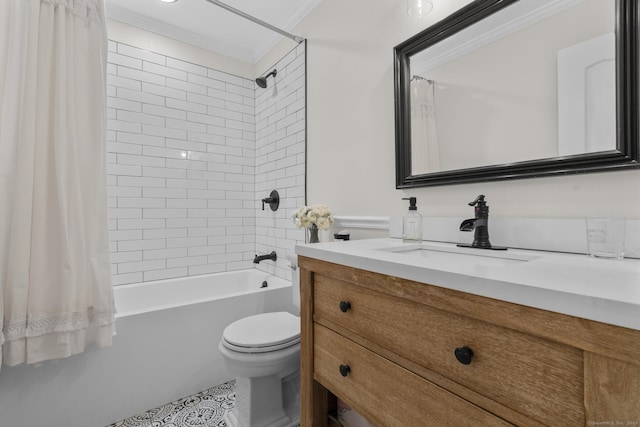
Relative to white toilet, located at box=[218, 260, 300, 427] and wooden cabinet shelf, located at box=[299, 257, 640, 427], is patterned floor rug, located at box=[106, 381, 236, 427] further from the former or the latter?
wooden cabinet shelf, located at box=[299, 257, 640, 427]

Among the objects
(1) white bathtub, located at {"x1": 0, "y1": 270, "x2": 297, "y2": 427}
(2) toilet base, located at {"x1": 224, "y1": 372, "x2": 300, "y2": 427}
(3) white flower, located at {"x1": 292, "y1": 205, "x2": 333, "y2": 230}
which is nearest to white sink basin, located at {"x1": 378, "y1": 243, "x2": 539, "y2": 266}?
(3) white flower, located at {"x1": 292, "y1": 205, "x2": 333, "y2": 230}

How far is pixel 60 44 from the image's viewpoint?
1512 mm

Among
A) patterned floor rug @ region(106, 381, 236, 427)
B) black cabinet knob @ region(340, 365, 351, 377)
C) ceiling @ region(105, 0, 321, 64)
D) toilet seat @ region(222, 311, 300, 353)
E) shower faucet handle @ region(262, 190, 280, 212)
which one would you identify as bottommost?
patterned floor rug @ region(106, 381, 236, 427)

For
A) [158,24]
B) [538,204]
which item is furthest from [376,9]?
[158,24]

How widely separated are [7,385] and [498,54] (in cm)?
258

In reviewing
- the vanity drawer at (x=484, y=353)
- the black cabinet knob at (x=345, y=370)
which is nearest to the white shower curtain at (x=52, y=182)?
the black cabinet knob at (x=345, y=370)

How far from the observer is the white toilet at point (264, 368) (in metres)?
1.44

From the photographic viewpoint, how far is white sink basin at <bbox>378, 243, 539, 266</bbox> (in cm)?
92

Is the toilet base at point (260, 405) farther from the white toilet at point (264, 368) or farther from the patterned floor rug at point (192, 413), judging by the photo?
the patterned floor rug at point (192, 413)

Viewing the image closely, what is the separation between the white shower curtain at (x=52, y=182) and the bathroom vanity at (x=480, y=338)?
1218 millimetres

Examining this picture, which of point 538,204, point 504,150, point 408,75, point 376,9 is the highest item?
point 376,9

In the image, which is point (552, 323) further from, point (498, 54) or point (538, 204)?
point (498, 54)

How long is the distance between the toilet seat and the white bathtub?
0.44 m

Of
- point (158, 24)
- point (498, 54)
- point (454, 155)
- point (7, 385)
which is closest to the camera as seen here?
point (498, 54)
